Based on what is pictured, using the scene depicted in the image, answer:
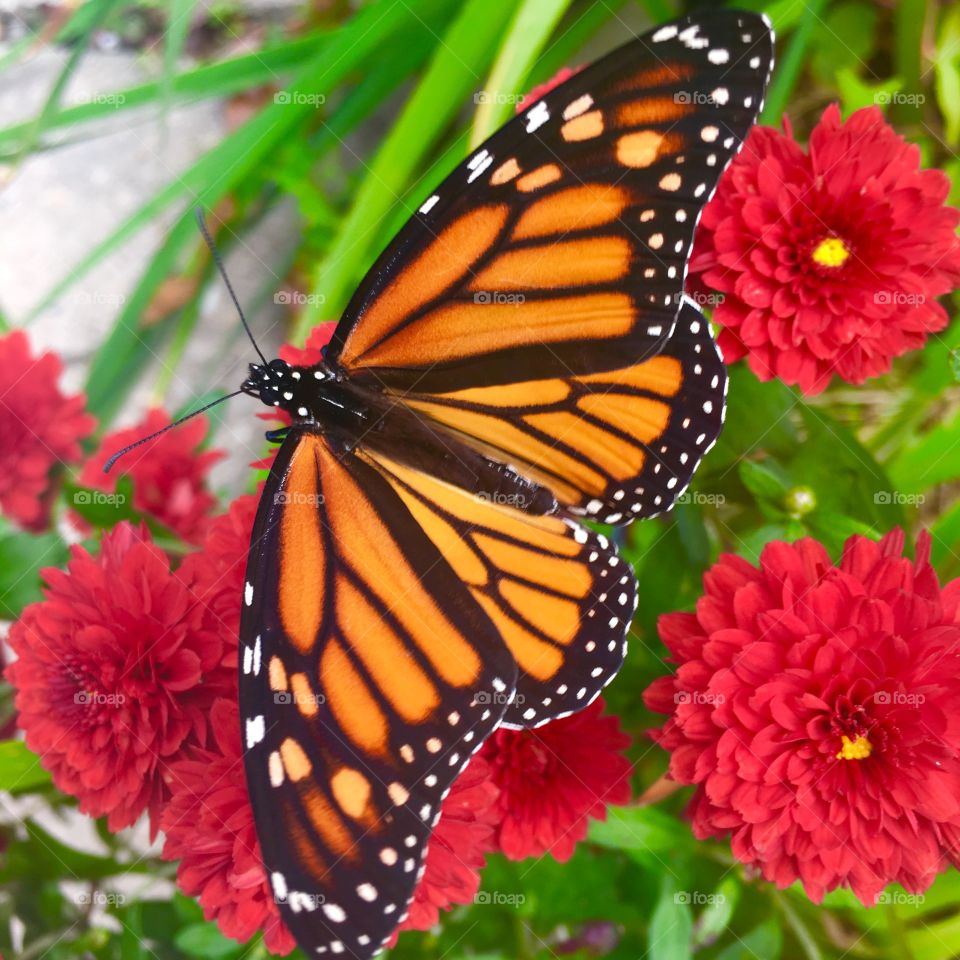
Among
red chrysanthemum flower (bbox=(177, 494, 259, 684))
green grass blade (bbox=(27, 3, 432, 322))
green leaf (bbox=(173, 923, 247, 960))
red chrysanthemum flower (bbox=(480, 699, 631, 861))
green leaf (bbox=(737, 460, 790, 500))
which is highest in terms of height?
green grass blade (bbox=(27, 3, 432, 322))

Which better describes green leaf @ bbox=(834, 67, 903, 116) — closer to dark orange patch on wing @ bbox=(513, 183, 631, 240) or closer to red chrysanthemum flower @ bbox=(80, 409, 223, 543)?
dark orange patch on wing @ bbox=(513, 183, 631, 240)

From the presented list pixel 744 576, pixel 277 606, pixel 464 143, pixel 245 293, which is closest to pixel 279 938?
pixel 277 606

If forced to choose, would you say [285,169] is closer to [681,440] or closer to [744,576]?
[681,440]

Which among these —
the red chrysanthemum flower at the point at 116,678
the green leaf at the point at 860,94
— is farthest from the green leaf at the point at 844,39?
the red chrysanthemum flower at the point at 116,678

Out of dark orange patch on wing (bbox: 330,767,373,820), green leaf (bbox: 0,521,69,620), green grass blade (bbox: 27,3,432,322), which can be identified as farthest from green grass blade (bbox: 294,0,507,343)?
dark orange patch on wing (bbox: 330,767,373,820)

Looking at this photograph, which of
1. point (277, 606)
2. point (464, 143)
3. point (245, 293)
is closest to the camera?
point (277, 606)

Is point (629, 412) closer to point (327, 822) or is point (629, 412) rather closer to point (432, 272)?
point (432, 272)

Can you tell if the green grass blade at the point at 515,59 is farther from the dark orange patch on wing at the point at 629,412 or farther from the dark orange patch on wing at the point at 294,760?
the dark orange patch on wing at the point at 294,760
